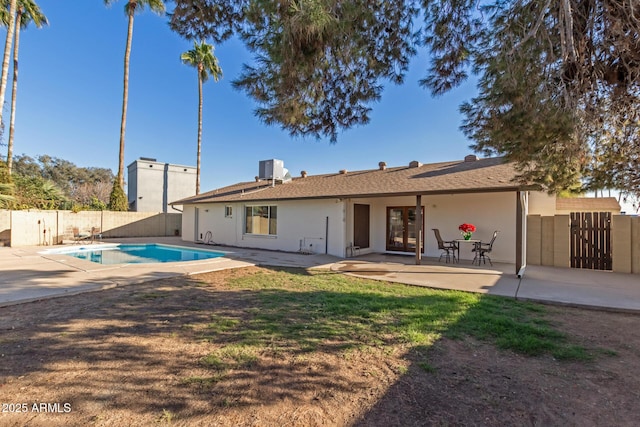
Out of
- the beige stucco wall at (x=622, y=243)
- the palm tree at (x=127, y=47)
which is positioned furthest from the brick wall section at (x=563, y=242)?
the palm tree at (x=127, y=47)

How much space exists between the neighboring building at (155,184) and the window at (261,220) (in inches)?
610

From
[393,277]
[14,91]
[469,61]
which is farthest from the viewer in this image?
[14,91]

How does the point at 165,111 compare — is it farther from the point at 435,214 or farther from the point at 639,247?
the point at 639,247

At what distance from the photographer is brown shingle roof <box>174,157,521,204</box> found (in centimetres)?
1011

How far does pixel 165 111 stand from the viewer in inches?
874

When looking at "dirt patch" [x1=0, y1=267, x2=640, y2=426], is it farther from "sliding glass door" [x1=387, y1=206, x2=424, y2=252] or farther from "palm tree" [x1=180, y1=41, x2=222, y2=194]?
"palm tree" [x1=180, y1=41, x2=222, y2=194]

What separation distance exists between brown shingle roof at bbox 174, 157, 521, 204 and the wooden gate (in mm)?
2501

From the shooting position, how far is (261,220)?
51.7 ft

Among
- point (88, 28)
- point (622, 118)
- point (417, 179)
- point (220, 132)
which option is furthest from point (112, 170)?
point (622, 118)

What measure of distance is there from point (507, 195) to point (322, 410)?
35.9ft

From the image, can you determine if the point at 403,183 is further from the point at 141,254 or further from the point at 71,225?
the point at 71,225

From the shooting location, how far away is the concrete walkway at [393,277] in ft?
20.5

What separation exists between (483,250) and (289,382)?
923cm

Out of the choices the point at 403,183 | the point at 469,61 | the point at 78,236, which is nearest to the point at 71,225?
the point at 78,236
